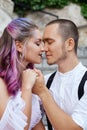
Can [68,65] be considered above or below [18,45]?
below

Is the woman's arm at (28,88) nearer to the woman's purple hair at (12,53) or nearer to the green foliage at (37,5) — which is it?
the woman's purple hair at (12,53)

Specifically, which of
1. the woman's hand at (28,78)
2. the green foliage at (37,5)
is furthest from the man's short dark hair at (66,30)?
the green foliage at (37,5)

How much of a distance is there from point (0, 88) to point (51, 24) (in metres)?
0.66

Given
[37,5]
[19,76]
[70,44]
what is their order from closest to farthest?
1. [19,76]
2. [70,44]
3. [37,5]

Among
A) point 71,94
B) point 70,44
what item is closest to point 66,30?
point 70,44

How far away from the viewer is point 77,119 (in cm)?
292

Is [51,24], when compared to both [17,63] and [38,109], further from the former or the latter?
[38,109]

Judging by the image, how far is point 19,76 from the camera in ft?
10.1

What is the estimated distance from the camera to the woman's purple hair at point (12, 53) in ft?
9.98

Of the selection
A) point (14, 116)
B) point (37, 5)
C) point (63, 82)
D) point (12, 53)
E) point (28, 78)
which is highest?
point (12, 53)

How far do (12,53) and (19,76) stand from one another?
177 millimetres

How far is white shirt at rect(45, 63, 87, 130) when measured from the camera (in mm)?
2936

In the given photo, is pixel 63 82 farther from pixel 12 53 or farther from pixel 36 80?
pixel 12 53

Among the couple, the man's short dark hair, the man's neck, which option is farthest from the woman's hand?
the man's short dark hair
